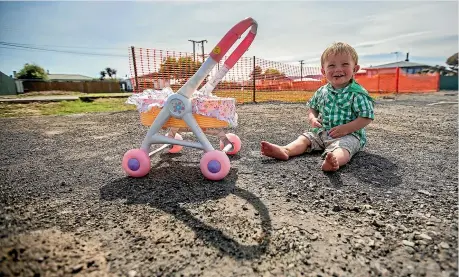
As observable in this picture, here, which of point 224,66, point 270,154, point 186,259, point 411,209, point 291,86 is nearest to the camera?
point 186,259

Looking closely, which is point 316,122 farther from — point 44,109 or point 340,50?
point 44,109

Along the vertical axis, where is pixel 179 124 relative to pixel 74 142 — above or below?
above

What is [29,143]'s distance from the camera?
2.64 metres

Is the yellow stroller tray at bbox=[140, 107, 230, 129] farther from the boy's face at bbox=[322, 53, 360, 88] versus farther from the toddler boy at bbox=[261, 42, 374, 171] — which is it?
the boy's face at bbox=[322, 53, 360, 88]

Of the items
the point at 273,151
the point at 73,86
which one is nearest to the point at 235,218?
the point at 273,151

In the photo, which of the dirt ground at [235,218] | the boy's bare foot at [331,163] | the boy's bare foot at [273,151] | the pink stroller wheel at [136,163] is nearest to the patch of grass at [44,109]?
the dirt ground at [235,218]

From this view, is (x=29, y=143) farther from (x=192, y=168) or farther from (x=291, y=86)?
(x=291, y=86)

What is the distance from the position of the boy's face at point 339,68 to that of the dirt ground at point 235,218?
1.92 ft

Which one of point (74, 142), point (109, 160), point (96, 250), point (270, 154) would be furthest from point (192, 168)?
point (74, 142)

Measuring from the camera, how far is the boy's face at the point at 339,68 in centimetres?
188

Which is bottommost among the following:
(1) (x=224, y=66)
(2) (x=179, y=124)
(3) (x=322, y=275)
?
(3) (x=322, y=275)

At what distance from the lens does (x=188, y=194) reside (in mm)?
1316

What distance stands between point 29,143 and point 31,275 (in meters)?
2.48

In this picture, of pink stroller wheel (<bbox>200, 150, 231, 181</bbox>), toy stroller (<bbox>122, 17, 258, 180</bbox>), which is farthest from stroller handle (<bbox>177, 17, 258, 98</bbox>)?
pink stroller wheel (<bbox>200, 150, 231, 181</bbox>)
